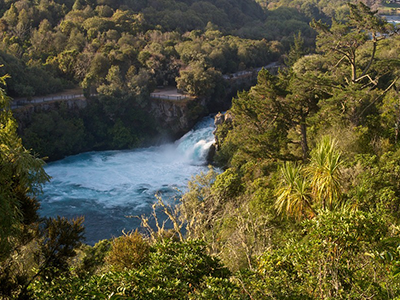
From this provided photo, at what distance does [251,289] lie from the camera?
6594mm

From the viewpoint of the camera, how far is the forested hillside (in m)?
6.64

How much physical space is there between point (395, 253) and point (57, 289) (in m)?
5.88

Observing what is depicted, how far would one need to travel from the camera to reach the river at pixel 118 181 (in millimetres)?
23562

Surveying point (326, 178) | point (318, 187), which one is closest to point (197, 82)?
point (318, 187)

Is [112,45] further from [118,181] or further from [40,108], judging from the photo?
[118,181]

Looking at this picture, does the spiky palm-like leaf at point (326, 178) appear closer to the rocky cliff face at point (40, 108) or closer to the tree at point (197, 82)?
the rocky cliff face at point (40, 108)

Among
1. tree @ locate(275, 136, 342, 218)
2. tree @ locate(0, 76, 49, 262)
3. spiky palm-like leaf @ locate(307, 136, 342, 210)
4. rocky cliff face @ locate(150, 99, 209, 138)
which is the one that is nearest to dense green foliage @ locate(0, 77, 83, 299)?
tree @ locate(0, 76, 49, 262)

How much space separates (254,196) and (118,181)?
15.1 meters

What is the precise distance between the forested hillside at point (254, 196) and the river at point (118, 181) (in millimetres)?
2224

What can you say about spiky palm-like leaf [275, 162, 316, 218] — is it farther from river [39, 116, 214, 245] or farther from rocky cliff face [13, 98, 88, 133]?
rocky cliff face [13, 98, 88, 133]

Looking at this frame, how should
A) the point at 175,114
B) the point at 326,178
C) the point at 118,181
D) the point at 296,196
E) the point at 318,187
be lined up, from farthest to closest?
the point at 175,114 < the point at 118,181 < the point at 296,196 < the point at 318,187 < the point at 326,178

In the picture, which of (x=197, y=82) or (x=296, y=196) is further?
(x=197, y=82)

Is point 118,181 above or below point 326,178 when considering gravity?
below

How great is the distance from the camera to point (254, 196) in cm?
1641
